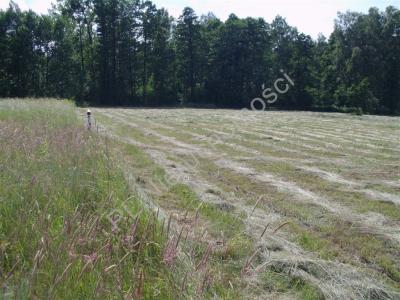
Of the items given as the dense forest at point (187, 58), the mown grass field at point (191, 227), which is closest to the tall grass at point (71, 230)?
the mown grass field at point (191, 227)

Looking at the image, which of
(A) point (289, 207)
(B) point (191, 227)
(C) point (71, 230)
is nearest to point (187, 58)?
(A) point (289, 207)

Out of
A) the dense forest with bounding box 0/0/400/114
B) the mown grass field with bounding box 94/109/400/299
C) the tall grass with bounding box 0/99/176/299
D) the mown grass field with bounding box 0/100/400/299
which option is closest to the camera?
the tall grass with bounding box 0/99/176/299

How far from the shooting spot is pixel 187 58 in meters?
52.4

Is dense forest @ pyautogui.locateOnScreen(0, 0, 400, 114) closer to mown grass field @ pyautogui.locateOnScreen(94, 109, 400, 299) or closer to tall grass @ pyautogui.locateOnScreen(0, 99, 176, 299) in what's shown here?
mown grass field @ pyautogui.locateOnScreen(94, 109, 400, 299)

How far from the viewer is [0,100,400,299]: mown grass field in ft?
8.23

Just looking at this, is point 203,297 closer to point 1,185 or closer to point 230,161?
point 1,185

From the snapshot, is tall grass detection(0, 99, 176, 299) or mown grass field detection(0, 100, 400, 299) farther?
mown grass field detection(0, 100, 400, 299)

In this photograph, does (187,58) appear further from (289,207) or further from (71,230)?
(71,230)

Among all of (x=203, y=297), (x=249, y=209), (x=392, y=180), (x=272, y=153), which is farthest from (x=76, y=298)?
(x=272, y=153)

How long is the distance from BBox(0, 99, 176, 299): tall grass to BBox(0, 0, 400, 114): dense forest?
4254cm

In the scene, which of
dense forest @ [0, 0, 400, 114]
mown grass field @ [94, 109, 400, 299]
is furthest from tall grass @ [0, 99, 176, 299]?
dense forest @ [0, 0, 400, 114]

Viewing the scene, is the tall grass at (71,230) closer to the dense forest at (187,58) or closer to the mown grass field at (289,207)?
the mown grass field at (289,207)

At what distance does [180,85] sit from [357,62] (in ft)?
74.7

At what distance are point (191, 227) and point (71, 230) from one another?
54.7 inches
